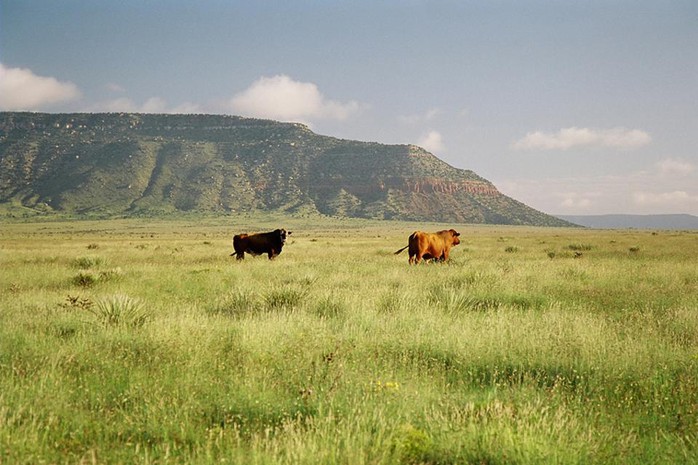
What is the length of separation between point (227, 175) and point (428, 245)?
146 metres

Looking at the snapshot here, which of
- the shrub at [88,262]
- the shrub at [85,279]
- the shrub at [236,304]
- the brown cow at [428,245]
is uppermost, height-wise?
the brown cow at [428,245]

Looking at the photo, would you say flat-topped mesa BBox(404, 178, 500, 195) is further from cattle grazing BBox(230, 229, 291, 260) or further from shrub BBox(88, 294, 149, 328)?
shrub BBox(88, 294, 149, 328)

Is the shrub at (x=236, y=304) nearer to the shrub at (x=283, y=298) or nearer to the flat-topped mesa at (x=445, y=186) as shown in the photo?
the shrub at (x=283, y=298)

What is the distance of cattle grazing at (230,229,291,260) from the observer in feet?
79.3

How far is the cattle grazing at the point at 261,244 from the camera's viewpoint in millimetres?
24172

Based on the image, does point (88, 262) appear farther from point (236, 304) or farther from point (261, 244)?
point (236, 304)

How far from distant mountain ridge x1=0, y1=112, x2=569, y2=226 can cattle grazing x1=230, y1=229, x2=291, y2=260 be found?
119484 millimetres

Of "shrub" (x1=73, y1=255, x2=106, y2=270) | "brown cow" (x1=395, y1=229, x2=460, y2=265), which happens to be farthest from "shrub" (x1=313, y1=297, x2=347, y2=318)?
"shrub" (x1=73, y1=255, x2=106, y2=270)

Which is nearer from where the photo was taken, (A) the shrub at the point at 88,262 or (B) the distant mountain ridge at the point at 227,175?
(A) the shrub at the point at 88,262

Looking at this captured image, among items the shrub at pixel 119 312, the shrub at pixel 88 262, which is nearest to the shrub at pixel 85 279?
the shrub at pixel 88 262

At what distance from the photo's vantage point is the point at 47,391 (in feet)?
14.6

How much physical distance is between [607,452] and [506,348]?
2561 millimetres

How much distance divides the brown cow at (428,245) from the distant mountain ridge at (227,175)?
124044mm

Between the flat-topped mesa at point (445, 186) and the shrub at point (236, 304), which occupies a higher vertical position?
the flat-topped mesa at point (445, 186)
